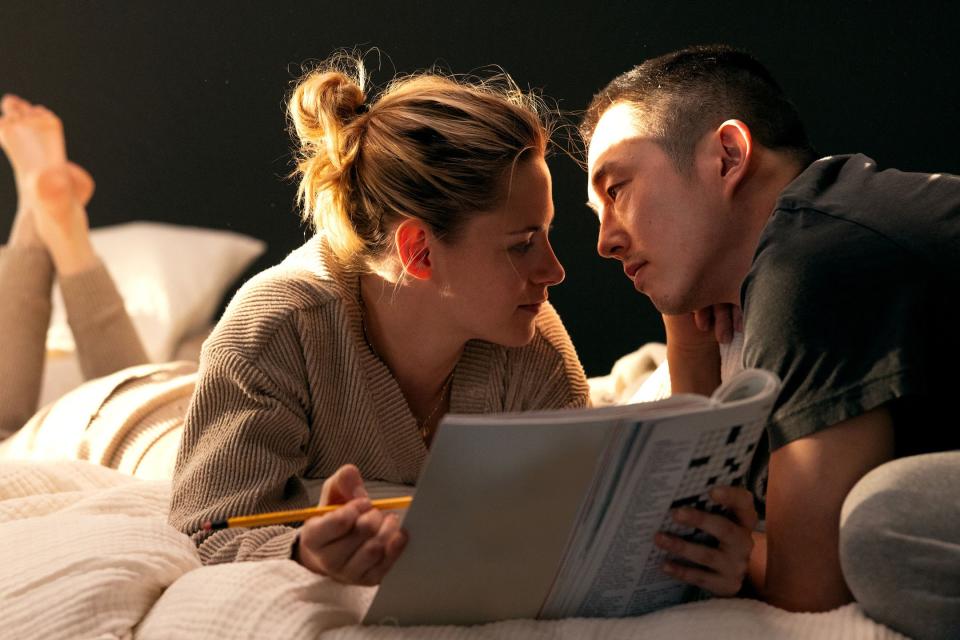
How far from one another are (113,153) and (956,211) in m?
2.01

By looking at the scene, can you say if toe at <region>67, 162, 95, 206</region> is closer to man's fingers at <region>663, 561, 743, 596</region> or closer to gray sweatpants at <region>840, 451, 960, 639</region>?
man's fingers at <region>663, 561, 743, 596</region>

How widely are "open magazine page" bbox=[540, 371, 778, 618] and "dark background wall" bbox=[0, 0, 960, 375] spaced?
118cm

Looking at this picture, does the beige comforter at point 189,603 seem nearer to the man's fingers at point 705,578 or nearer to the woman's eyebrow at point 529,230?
the man's fingers at point 705,578

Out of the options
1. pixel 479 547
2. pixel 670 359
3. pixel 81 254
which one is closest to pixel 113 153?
pixel 81 254

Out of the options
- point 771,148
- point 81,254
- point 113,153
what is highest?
point 771,148

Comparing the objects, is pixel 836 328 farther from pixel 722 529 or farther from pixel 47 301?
pixel 47 301

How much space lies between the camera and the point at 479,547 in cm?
94

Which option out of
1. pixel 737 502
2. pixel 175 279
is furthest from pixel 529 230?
pixel 175 279

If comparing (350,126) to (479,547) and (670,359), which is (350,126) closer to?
(670,359)

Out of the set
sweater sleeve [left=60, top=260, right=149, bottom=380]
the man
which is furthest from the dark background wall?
the man

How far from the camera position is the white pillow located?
7.84 feet

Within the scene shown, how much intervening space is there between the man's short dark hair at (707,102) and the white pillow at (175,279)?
1.19m

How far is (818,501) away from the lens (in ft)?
3.22

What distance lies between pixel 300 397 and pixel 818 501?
2.26 feet
